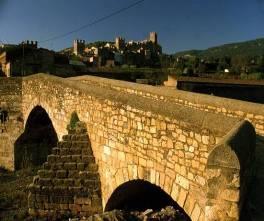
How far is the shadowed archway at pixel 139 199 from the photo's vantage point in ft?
29.7

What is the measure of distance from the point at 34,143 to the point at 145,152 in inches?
543

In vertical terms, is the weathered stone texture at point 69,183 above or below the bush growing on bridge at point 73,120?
below

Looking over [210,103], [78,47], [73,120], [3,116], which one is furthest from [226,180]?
[78,47]

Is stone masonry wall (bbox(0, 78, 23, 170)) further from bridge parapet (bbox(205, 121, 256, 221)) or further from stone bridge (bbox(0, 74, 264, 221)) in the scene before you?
bridge parapet (bbox(205, 121, 256, 221))

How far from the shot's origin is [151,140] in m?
7.15

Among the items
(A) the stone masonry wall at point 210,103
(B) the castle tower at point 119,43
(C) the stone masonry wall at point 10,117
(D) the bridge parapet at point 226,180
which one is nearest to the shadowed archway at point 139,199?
(A) the stone masonry wall at point 210,103

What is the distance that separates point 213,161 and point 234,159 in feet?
0.73

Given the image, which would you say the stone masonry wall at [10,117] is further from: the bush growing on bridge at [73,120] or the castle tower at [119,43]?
the castle tower at [119,43]

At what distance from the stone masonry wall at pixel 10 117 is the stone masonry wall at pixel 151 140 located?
9255 millimetres

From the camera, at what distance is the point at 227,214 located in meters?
4.64

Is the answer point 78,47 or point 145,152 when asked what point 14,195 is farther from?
point 78,47

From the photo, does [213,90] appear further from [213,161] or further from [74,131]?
[213,161]

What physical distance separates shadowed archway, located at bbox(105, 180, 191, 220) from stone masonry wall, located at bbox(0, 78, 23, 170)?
11812 millimetres

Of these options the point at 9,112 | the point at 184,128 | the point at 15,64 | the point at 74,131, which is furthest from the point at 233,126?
the point at 15,64
